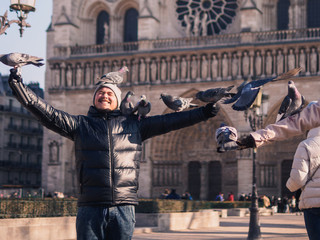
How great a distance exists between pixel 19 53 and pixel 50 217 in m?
9.53

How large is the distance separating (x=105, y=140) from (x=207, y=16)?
3421cm

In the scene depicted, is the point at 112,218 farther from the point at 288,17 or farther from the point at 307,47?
the point at 288,17

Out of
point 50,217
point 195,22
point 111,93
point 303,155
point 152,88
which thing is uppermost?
point 195,22

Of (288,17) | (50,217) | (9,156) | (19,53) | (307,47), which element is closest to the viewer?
(19,53)

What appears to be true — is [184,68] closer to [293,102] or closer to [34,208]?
[34,208]

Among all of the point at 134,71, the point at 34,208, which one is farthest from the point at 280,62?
the point at 34,208

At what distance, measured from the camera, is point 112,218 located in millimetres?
4766

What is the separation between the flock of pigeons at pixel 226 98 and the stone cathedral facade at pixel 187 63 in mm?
29514

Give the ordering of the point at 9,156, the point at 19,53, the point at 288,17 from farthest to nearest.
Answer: the point at 9,156
the point at 288,17
the point at 19,53

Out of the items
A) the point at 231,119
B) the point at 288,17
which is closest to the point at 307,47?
the point at 288,17

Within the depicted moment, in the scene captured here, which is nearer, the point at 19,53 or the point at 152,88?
the point at 19,53

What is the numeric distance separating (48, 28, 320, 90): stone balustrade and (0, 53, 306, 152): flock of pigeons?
2976 centimetres

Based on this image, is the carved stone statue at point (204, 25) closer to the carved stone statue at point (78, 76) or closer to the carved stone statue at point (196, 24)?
the carved stone statue at point (196, 24)

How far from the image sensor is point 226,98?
15.6ft
